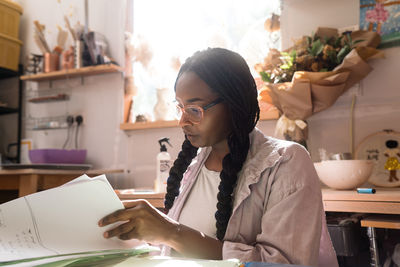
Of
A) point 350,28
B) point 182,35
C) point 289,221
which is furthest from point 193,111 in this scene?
point 182,35

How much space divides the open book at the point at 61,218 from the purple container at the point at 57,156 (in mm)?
2092

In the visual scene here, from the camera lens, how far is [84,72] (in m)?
2.81

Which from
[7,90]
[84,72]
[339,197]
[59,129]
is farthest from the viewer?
[7,90]

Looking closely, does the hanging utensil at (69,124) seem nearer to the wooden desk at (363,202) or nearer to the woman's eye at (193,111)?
the wooden desk at (363,202)

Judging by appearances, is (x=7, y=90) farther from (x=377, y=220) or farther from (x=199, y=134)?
(x=377, y=220)

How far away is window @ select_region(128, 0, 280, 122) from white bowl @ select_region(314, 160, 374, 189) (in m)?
0.88

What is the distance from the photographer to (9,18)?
126 inches

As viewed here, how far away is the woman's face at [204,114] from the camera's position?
39.7 inches

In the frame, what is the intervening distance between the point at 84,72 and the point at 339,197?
2051 millimetres

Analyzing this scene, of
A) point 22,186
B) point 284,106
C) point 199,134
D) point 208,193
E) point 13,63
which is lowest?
point 22,186

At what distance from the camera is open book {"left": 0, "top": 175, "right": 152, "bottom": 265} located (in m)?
0.59

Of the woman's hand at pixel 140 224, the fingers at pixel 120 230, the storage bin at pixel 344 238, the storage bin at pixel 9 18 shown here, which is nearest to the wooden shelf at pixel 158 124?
the storage bin at pixel 344 238

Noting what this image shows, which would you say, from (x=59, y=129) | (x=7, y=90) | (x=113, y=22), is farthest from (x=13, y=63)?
(x=113, y=22)

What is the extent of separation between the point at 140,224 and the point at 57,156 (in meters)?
2.12
